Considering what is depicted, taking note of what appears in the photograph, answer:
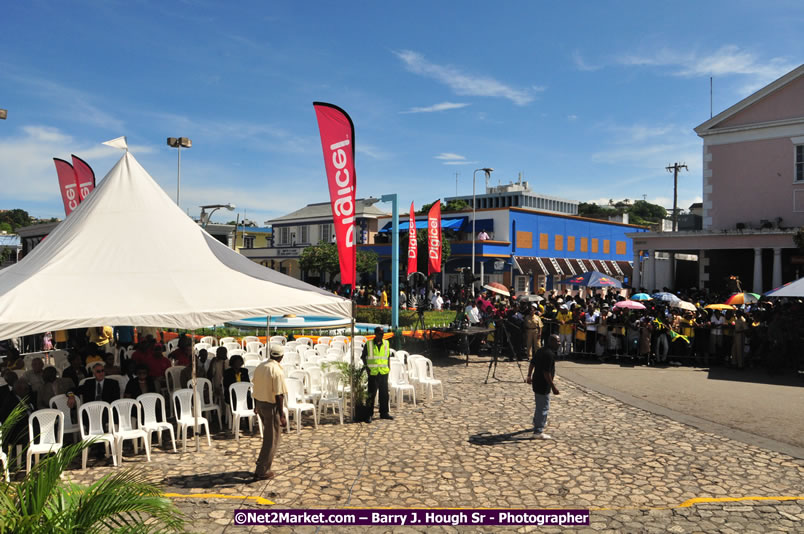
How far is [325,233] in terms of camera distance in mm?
56844

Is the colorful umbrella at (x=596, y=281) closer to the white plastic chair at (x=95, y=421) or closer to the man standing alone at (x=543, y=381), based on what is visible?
the man standing alone at (x=543, y=381)

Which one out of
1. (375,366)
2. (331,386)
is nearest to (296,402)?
(331,386)

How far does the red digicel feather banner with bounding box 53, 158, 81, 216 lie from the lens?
18375 mm

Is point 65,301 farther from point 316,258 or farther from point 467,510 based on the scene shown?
point 316,258

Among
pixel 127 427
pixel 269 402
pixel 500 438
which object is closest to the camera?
pixel 269 402

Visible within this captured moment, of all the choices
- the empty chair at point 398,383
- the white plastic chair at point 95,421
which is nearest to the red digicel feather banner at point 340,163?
the empty chair at point 398,383

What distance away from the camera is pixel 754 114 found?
28469mm

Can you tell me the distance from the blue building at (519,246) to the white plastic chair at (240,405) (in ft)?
103

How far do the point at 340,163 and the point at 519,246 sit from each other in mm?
33641

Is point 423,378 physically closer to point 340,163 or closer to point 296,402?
point 296,402

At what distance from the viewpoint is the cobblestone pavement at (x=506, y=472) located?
6.12 meters

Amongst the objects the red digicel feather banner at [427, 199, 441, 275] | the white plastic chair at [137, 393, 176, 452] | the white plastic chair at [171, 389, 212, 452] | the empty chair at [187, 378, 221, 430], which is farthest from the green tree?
the white plastic chair at [137, 393, 176, 452]

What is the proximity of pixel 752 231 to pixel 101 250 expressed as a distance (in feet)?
91.2

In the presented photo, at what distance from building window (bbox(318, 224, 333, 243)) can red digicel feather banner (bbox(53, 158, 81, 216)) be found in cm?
3754
